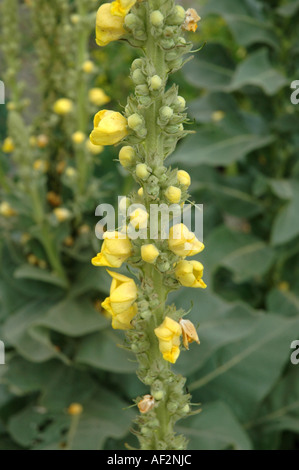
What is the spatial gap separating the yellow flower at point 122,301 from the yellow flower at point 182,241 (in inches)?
4.2

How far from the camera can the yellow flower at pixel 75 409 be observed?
224cm

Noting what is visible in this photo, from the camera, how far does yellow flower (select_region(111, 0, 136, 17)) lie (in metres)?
0.87

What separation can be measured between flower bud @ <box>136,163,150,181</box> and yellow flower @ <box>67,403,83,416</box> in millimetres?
1587

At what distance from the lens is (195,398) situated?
8.08 ft

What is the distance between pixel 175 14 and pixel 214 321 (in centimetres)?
154

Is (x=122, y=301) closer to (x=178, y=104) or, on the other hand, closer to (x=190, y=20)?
(x=178, y=104)

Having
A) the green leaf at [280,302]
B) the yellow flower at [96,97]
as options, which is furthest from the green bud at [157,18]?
the green leaf at [280,302]

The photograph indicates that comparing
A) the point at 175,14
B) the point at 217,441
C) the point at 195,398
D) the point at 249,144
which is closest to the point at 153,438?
the point at 175,14

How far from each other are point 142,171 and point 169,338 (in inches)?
12.0

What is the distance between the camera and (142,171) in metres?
0.92

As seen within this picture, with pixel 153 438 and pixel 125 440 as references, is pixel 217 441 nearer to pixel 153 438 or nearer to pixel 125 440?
pixel 125 440

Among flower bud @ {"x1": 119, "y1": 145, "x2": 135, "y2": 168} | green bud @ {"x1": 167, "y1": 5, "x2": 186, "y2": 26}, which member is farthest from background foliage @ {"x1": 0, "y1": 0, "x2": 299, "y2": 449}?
green bud @ {"x1": 167, "y1": 5, "x2": 186, "y2": 26}

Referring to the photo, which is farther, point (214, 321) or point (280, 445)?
point (280, 445)

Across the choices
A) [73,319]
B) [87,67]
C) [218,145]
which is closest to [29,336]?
[73,319]
